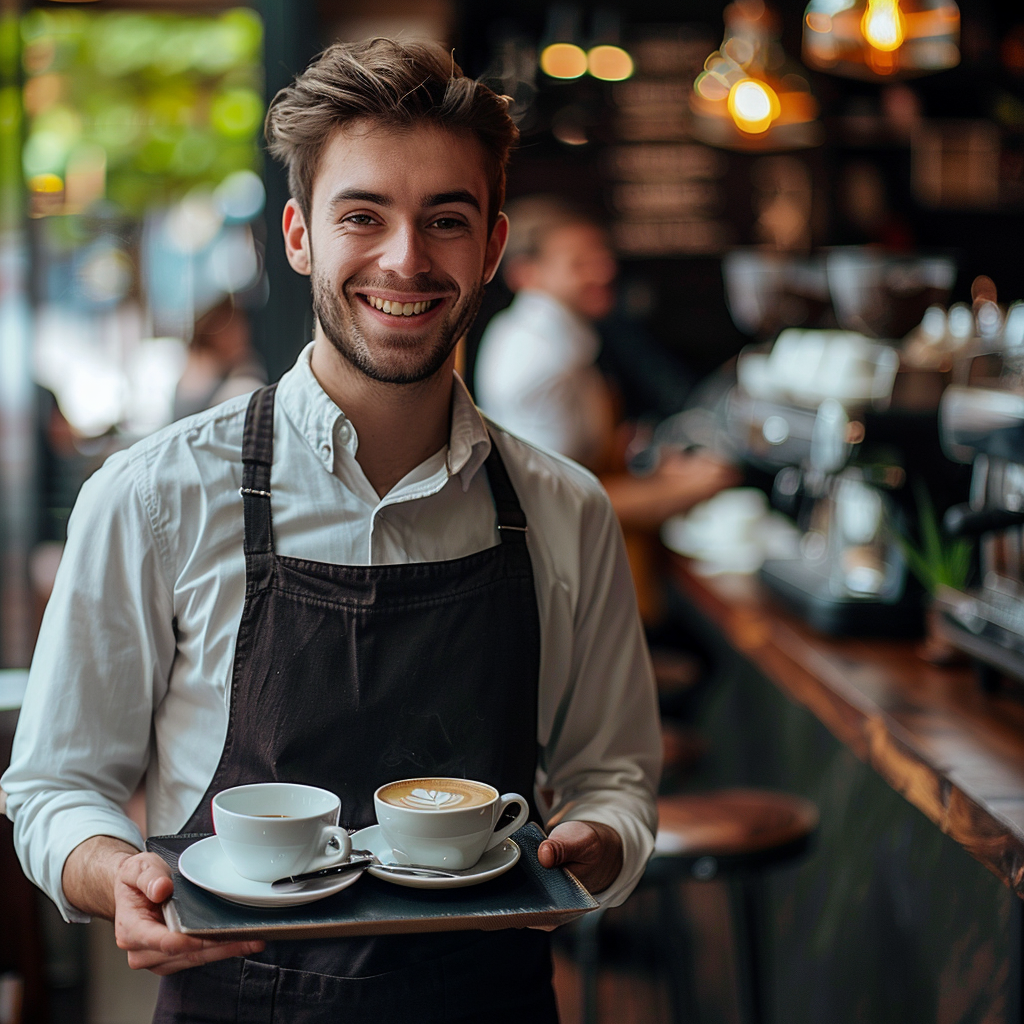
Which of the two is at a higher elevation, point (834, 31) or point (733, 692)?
point (834, 31)

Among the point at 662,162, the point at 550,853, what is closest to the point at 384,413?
the point at 550,853

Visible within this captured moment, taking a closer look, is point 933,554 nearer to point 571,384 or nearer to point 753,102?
point 571,384

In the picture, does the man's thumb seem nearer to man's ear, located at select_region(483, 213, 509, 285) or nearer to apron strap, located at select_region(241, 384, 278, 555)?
apron strap, located at select_region(241, 384, 278, 555)

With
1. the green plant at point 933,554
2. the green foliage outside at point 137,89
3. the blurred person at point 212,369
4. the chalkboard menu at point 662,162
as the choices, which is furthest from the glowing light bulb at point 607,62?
the green plant at point 933,554

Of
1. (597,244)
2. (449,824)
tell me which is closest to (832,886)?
(449,824)

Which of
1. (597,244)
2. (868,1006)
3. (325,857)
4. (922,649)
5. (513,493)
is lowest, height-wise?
(868,1006)

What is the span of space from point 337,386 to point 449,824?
51cm

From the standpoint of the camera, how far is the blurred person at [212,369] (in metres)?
4.56

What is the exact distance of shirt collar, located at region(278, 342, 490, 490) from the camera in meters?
1.35

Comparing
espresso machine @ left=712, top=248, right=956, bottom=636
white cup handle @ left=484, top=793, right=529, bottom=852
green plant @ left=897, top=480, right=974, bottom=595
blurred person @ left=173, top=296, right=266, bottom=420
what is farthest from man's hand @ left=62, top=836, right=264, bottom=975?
blurred person @ left=173, top=296, right=266, bottom=420

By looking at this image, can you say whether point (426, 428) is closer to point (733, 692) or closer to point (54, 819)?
point (54, 819)

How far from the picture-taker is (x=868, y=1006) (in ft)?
7.80

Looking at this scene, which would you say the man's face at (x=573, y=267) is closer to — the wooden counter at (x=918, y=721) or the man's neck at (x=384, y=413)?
the wooden counter at (x=918, y=721)

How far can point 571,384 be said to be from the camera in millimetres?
3809
